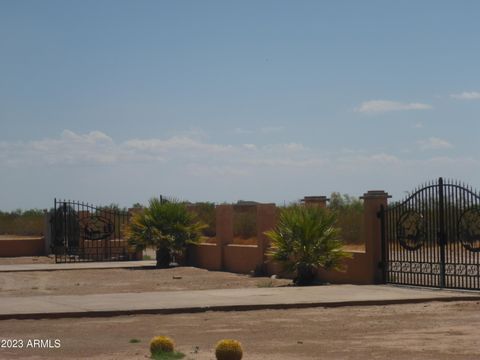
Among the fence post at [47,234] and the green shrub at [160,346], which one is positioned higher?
the fence post at [47,234]

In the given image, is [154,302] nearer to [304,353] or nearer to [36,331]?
[36,331]

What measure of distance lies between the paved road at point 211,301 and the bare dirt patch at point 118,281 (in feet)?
13.2

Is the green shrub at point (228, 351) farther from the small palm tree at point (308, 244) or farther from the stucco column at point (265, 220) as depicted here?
the stucco column at point (265, 220)

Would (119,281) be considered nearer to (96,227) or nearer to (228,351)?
(96,227)

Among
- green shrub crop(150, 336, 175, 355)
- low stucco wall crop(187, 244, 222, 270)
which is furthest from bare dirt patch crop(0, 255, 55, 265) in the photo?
green shrub crop(150, 336, 175, 355)

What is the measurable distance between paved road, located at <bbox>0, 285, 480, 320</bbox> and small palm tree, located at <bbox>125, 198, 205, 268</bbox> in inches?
554

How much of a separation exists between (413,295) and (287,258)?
18.8ft

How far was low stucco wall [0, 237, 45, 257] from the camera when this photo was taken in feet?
144

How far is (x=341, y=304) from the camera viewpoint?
1877 centimetres

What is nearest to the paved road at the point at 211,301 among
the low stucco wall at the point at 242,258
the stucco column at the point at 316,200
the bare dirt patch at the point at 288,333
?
the bare dirt patch at the point at 288,333

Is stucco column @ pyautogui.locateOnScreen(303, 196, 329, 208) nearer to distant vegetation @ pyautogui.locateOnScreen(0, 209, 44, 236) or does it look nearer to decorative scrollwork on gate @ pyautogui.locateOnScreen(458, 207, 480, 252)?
decorative scrollwork on gate @ pyautogui.locateOnScreen(458, 207, 480, 252)

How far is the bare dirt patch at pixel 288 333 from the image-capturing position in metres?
12.8

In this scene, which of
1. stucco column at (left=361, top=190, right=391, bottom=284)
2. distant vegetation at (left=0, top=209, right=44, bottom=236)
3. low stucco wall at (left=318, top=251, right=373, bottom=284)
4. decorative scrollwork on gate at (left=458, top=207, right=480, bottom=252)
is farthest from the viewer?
distant vegetation at (left=0, top=209, right=44, bottom=236)

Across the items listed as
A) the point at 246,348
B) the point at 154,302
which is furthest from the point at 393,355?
the point at 154,302
